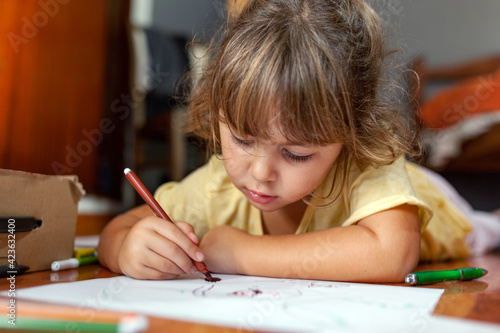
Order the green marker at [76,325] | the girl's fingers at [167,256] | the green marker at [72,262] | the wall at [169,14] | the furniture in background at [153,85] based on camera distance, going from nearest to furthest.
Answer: the green marker at [76,325]
the girl's fingers at [167,256]
the green marker at [72,262]
the furniture in background at [153,85]
the wall at [169,14]

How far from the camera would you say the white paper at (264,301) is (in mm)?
391

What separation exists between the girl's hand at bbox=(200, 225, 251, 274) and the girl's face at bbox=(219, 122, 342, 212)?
6cm

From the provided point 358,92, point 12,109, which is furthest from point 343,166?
point 12,109

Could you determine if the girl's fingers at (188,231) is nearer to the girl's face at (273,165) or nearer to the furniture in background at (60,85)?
the girl's face at (273,165)

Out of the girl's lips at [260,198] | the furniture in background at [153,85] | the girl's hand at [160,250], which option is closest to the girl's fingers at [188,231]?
the girl's hand at [160,250]

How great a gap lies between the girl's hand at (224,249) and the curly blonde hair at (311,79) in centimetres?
15

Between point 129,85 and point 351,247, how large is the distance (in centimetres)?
219

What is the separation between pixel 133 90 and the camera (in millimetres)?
2523

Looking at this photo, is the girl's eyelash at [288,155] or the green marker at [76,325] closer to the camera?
the green marker at [76,325]

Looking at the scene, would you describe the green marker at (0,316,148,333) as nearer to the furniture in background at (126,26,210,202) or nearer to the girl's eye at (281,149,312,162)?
the girl's eye at (281,149,312,162)

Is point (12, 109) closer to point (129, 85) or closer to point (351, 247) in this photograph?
point (129, 85)

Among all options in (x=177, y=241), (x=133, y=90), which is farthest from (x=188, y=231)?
(x=133, y=90)

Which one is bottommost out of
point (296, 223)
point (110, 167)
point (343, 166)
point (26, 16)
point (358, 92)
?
point (110, 167)

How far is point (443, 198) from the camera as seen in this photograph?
3.48 feet
